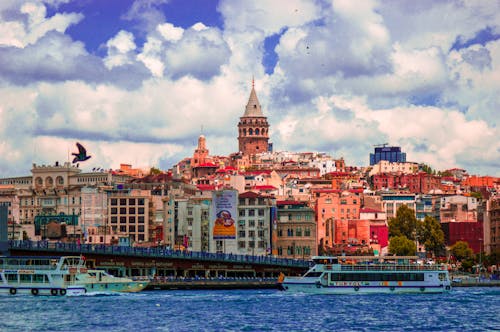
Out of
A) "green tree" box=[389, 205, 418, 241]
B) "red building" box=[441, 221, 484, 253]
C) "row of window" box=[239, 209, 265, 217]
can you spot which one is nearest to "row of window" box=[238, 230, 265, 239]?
"row of window" box=[239, 209, 265, 217]

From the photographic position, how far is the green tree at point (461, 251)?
182m

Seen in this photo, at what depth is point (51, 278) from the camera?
12825 cm

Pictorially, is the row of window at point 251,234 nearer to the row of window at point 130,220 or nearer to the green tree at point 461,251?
the row of window at point 130,220

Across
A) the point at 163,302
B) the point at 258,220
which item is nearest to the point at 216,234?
the point at 258,220

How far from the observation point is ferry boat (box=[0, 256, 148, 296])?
12800cm

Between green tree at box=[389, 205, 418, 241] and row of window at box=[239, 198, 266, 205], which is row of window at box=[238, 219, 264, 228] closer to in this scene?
row of window at box=[239, 198, 266, 205]

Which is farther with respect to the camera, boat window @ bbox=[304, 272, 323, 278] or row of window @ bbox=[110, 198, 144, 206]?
row of window @ bbox=[110, 198, 144, 206]

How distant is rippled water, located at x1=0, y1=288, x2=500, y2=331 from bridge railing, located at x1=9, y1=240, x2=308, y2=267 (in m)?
16.2

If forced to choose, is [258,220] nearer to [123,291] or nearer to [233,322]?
[123,291]

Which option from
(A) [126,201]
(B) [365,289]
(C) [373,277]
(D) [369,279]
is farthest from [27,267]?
(A) [126,201]

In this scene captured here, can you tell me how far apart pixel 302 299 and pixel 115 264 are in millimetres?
32376

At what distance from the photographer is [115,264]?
152000 millimetres

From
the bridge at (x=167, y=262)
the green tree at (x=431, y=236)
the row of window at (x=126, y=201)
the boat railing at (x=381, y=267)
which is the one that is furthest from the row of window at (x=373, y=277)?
the row of window at (x=126, y=201)

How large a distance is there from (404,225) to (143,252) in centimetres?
5580
